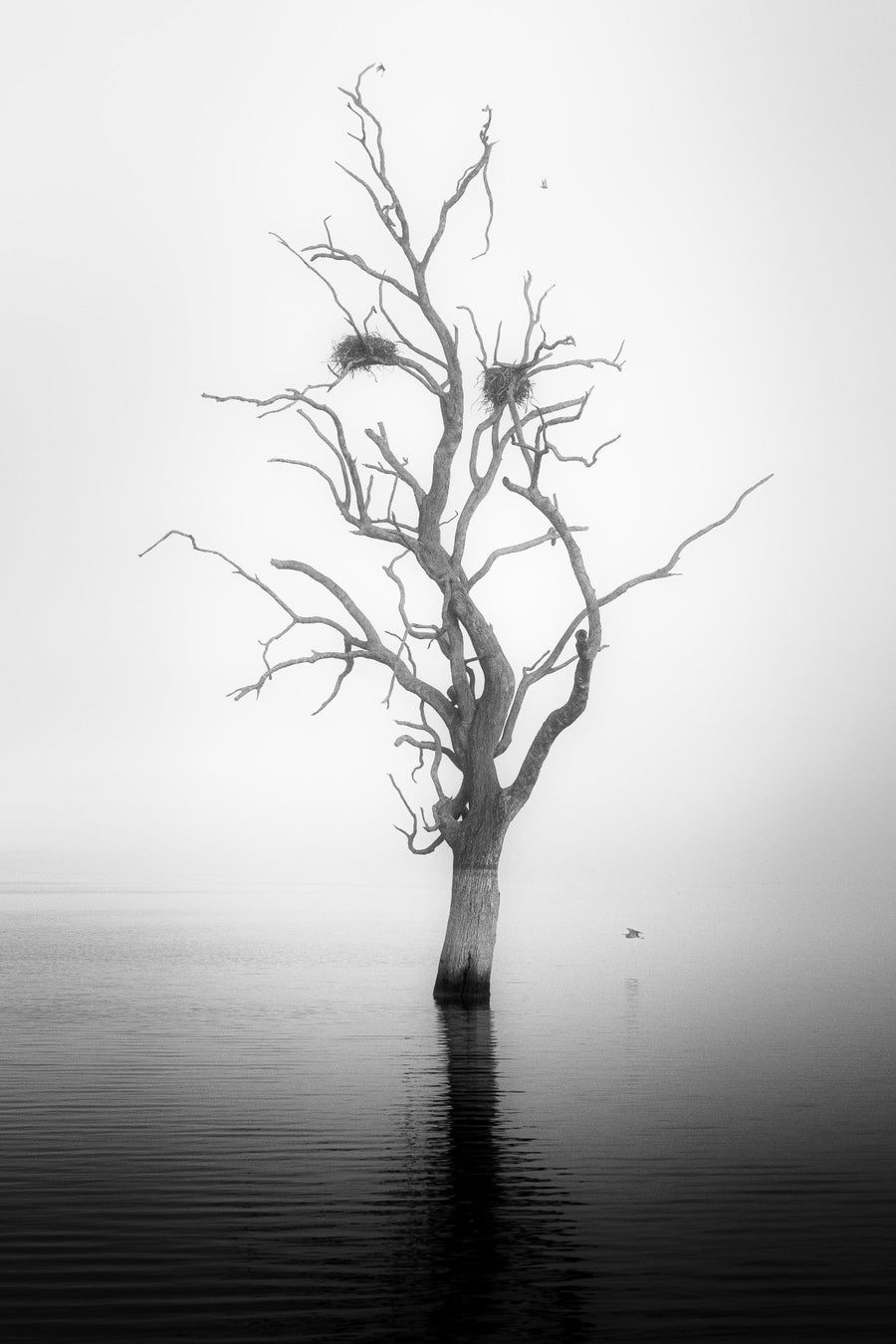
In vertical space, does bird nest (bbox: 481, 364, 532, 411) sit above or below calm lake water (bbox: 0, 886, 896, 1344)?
above

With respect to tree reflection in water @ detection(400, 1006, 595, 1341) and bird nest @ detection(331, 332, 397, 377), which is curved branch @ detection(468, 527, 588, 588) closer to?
bird nest @ detection(331, 332, 397, 377)

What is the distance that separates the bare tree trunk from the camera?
22.4 metres

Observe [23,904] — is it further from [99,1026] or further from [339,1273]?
[339,1273]

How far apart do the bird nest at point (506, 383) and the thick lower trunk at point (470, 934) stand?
6901mm

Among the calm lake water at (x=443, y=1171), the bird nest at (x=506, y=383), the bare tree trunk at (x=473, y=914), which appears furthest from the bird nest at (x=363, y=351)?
the calm lake water at (x=443, y=1171)

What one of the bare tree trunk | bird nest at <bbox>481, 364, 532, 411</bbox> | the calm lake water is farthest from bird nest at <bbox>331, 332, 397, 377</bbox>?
the calm lake water

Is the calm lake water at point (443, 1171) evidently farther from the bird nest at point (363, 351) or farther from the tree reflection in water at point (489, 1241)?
the bird nest at point (363, 351)

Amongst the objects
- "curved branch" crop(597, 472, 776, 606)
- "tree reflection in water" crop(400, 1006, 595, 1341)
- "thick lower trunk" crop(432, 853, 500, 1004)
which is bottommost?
"tree reflection in water" crop(400, 1006, 595, 1341)

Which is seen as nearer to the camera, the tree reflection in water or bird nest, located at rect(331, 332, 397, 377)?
the tree reflection in water

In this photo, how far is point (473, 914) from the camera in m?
22.4

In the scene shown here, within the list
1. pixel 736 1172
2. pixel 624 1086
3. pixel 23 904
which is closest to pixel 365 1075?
pixel 624 1086

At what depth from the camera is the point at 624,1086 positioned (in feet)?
55.9

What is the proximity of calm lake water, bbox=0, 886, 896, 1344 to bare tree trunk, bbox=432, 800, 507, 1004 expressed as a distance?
0.64 metres

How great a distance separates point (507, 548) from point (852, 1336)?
17.0 m
